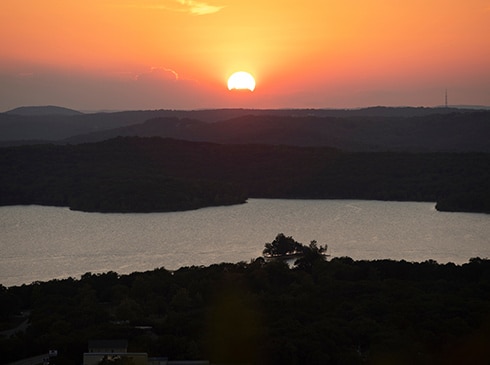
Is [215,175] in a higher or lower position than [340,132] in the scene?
lower

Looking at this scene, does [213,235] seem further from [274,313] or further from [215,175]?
[215,175]

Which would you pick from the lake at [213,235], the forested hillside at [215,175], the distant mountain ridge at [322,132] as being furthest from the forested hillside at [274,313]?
the distant mountain ridge at [322,132]

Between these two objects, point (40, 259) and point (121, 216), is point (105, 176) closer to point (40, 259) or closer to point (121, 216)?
point (121, 216)

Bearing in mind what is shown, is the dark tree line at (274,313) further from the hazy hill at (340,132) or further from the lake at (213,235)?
the hazy hill at (340,132)

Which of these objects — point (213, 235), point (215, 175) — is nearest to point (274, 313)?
point (213, 235)

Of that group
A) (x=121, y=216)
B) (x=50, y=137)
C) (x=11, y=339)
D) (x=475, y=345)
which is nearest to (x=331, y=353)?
(x=475, y=345)
